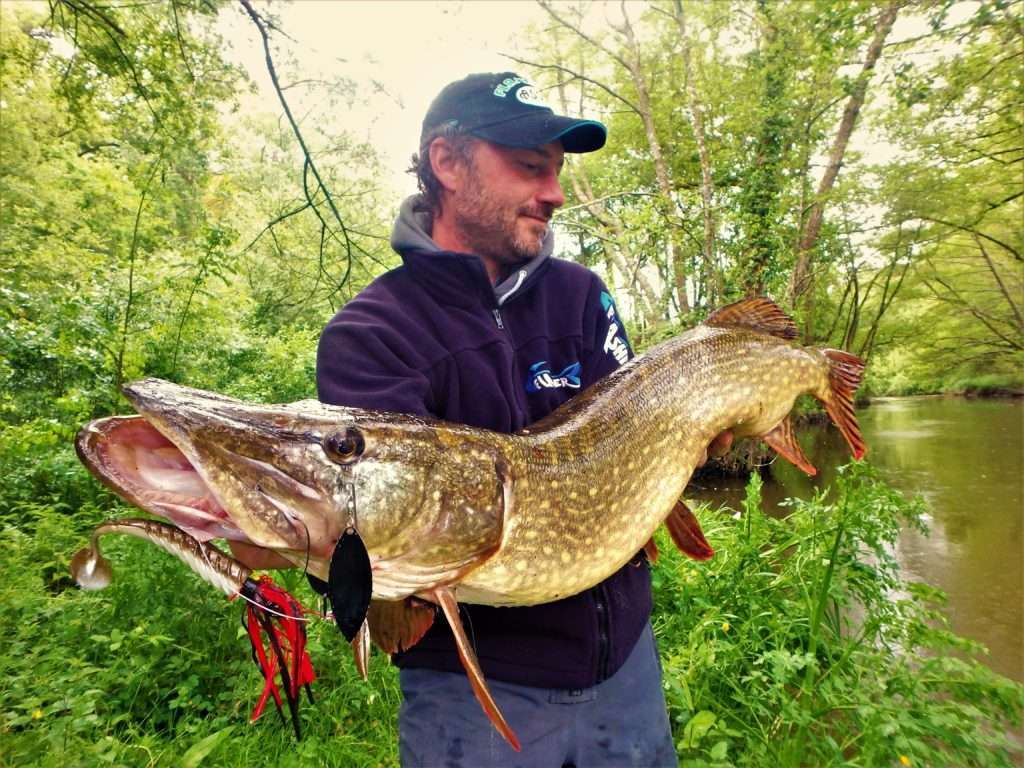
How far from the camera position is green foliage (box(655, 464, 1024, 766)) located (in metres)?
1.75

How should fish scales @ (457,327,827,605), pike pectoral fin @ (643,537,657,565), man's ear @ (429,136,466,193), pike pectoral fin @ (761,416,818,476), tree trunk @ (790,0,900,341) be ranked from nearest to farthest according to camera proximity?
fish scales @ (457,327,827,605) < pike pectoral fin @ (643,537,657,565) < man's ear @ (429,136,466,193) < pike pectoral fin @ (761,416,818,476) < tree trunk @ (790,0,900,341)

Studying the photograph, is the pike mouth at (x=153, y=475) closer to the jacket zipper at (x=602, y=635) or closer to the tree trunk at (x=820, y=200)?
the jacket zipper at (x=602, y=635)

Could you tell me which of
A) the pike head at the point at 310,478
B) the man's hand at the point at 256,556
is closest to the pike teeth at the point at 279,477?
the pike head at the point at 310,478

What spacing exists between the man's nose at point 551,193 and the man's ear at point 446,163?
0.24 meters

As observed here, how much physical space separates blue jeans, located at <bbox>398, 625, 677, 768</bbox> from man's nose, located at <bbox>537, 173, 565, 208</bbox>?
1.26 metres

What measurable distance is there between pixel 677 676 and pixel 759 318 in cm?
139

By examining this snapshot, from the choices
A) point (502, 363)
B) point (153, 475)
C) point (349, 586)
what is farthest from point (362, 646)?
point (502, 363)

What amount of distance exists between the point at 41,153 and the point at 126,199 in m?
2.19

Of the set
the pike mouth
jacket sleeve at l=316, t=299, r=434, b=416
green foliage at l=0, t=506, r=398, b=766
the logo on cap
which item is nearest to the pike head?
the pike mouth

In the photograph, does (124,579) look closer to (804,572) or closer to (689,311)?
(804,572)

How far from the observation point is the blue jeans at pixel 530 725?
1.10 m

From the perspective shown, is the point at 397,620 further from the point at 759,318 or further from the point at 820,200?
the point at 820,200

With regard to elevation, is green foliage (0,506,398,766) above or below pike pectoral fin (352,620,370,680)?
below

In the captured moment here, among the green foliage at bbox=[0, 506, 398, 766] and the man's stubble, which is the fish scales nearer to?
the man's stubble
